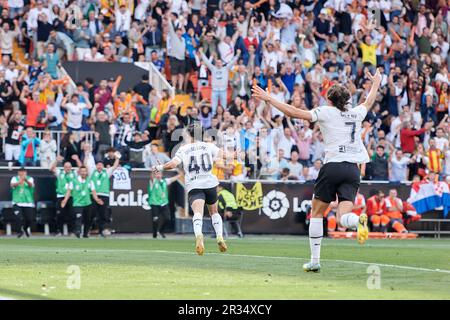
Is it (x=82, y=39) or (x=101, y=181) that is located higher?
(x=82, y=39)

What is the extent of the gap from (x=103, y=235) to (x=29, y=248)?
6.83m

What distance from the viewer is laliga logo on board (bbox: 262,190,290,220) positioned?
30.6 meters

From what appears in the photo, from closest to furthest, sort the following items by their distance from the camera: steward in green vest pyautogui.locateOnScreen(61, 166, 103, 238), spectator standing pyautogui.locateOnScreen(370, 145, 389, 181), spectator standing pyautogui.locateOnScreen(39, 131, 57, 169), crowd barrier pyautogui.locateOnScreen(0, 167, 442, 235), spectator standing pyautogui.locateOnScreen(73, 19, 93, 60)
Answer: steward in green vest pyautogui.locateOnScreen(61, 166, 103, 238), spectator standing pyautogui.locateOnScreen(39, 131, 57, 169), crowd barrier pyautogui.locateOnScreen(0, 167, 442, 235), spectator standing pyautogui.locateOnScreen(370, 145, 389, 181), spectator standing pyautogui.locateOnScreen(73, 19, 93, 60)

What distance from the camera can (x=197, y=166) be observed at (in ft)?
63.2

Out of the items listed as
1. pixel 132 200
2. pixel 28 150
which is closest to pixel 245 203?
pixel 132 200

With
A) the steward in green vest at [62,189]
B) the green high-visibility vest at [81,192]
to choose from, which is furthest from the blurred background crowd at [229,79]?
the green high-visibility vest at [81,192]

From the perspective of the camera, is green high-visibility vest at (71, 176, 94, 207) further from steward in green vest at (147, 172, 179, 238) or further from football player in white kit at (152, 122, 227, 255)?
football player in white kit at (152, 122, 227, 255)

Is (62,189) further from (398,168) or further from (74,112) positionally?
(398,168)

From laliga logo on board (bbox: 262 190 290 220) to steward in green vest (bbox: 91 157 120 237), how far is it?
4187 mm

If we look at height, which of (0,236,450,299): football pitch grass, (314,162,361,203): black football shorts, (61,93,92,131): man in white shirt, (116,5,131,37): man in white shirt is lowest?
(0,236,450,299): football pitch grass

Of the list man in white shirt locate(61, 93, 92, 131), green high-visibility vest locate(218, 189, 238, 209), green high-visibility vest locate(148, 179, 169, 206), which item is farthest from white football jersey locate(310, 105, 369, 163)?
man in white shirt locate(61, 93, 92, 131)

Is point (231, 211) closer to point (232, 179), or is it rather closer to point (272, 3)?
point (232, 179)

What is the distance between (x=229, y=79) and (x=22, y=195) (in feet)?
26.1
